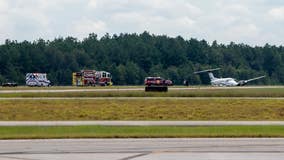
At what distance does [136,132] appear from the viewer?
25906 mm

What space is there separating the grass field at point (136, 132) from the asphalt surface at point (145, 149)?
144 centimetres

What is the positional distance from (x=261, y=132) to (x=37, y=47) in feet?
486

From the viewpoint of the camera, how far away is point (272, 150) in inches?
751

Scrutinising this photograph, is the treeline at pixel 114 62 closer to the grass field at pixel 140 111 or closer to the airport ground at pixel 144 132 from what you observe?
the grass field at pixel 140 111

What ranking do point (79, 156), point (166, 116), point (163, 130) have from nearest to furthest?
1. point (79, 156)
2. point (163, 130)
3. point (166, 116)

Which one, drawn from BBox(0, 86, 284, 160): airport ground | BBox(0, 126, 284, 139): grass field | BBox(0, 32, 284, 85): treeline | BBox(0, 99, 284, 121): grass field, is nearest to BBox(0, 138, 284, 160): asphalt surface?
BBox(0, 86, 284, 160): airport ground

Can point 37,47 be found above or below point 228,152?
above

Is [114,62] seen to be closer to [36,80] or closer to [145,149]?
[36,80]

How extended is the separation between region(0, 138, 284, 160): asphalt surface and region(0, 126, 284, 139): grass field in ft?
4.73

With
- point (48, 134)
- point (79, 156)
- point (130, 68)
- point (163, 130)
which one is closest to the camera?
point (79, 156)

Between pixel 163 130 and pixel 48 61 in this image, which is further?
pixel 48 61

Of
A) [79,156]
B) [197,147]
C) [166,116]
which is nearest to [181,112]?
[166,116]

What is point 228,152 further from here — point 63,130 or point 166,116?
point 166,116

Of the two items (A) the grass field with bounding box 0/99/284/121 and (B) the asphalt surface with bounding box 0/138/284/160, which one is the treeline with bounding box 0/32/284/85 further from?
(B) the asphalt surface with bounding box 0/138/284/160
